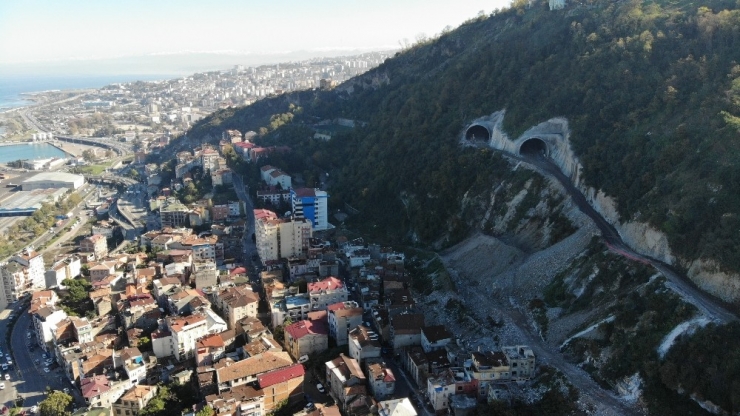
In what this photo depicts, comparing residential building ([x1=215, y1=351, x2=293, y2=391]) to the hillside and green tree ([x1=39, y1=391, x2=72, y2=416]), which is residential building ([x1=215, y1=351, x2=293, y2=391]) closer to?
green tree ([x1=39, y1=391, x2=72, y2=416])

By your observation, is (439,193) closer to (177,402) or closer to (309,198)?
(309,198)

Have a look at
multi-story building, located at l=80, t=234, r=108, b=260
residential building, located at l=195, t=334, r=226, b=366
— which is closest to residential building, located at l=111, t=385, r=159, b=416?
residential building, located at l=195, t=334, r=226, b=366

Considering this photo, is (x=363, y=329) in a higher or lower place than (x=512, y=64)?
lower

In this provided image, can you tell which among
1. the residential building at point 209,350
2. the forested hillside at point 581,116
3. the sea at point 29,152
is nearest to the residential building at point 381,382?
the residential building at point 209,350

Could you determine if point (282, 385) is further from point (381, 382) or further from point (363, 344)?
point (381, 382)

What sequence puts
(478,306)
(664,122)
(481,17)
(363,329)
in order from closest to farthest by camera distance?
1. (363,329)
2. (478,306)
3. (664,122)
4. (481,17)

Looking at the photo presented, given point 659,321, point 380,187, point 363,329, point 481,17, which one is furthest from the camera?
point 481,17

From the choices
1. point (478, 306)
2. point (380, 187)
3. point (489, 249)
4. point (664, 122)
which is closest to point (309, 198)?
point (380, 187)
